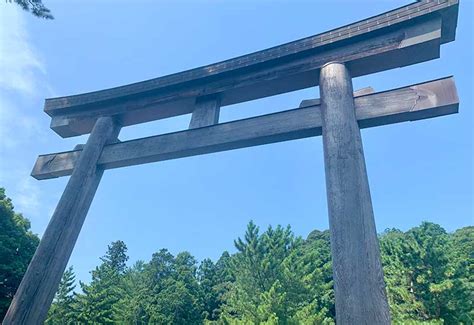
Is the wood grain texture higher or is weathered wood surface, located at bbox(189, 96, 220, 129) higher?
the wood grain texture

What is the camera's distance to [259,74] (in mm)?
2465

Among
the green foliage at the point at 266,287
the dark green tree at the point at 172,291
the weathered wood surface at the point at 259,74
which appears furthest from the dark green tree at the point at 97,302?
the weathered wood surface at the point at 259,74

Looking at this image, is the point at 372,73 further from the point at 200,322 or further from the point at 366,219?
the point at 200,322

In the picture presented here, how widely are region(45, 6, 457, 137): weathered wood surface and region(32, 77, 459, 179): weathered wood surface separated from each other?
294mm

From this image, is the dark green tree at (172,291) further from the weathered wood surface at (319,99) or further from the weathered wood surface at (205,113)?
the weathered wood surface at (319,99)

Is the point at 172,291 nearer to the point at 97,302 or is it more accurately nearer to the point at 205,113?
the point at 97,302

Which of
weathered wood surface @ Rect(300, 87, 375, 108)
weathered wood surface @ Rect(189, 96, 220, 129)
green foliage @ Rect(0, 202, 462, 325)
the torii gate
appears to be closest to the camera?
the torii gate

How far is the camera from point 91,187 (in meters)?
2.49

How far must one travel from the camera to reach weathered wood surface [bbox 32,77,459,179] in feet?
6.24

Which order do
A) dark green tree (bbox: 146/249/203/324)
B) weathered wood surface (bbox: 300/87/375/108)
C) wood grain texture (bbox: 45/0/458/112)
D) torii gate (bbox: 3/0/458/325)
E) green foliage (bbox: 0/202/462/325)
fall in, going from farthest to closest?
dark green tree (bbox: 146/249/203/324)
green foliage (bbox: 0/202/462/325)
weathered wood surface (bbox: 300/87/375/108)
wood grain texture (bbox: 45/0/458/112)
torii gate (bbox: 3/0/458/325)

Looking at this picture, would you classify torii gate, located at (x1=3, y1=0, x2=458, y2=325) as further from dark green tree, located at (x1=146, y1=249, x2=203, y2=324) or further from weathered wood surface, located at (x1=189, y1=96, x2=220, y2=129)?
dark green tree, located at (x1=146, y1=249, x2=203, y2=324)

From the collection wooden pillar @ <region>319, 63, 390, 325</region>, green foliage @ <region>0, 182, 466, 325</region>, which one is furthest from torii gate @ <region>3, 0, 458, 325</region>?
green foliage @ <region>0, 182, 466, 325</region>

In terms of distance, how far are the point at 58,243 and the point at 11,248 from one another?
16405 mm

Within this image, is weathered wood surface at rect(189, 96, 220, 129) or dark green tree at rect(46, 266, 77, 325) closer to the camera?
weathered wood surface at rect(189, 96, 220, 129)
